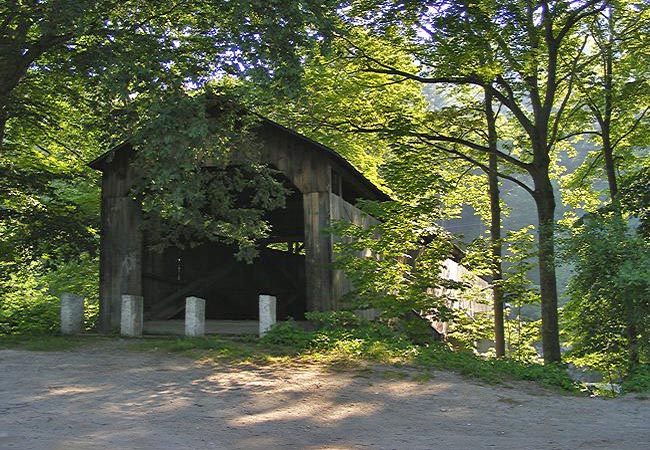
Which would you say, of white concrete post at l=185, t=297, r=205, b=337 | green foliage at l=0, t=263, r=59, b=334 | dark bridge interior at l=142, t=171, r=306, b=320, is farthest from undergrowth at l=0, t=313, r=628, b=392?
dark bridge interior at l=142, t=171, r=306, b=320

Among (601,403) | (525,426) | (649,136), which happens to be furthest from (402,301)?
(649,136)

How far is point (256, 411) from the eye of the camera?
6.53 meters

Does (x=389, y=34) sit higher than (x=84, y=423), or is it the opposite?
(x=389, y=34)

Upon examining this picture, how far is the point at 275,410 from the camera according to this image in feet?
21.7

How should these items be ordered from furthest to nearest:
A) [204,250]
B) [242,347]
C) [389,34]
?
[204,250], [389,34], [242,347]

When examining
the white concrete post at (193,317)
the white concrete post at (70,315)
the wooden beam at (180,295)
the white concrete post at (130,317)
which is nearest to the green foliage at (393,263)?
the white concrete post at (193,317)

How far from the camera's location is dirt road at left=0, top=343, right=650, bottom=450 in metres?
5.45

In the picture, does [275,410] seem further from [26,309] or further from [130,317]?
[26,309]

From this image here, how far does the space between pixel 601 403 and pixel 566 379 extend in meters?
1.50

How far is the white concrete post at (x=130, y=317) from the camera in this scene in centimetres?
1173

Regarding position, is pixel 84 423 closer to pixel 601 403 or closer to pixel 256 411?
pixel 256 411

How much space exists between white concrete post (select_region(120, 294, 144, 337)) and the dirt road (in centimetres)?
227

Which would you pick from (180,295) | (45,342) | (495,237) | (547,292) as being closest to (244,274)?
(180,295)

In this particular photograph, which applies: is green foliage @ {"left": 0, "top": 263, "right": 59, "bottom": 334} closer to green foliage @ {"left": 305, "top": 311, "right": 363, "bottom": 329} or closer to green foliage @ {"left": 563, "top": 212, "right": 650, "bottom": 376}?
green foliage @ {"left": 305, "top": 311, "right": 363, "bottom": 329}
